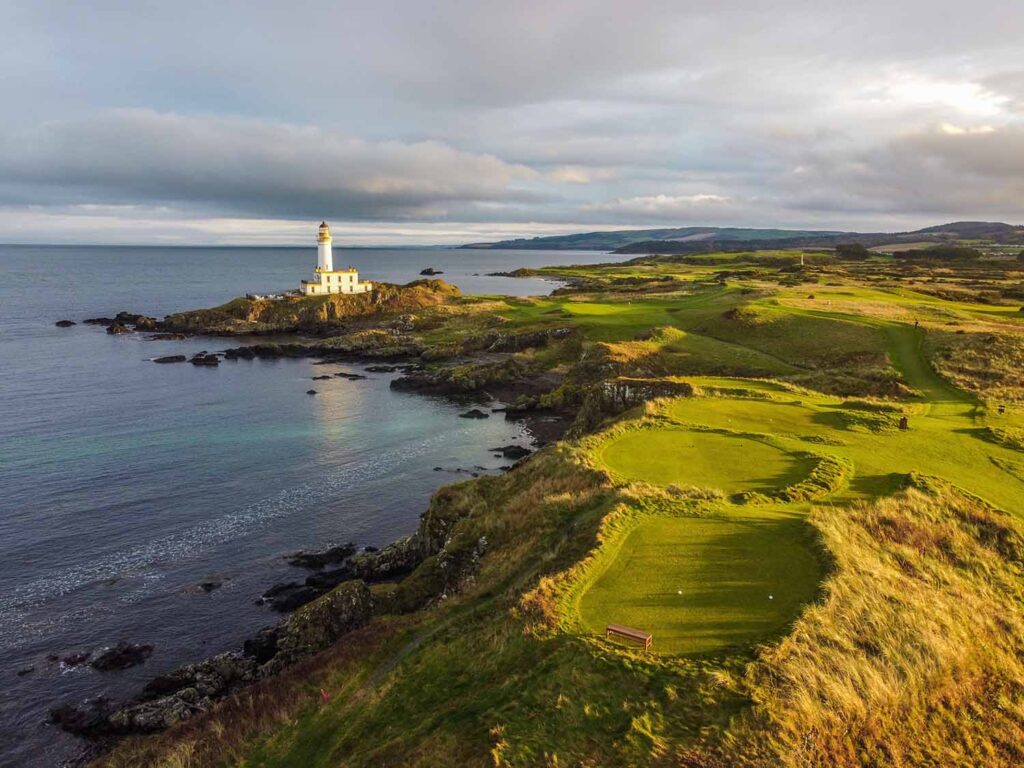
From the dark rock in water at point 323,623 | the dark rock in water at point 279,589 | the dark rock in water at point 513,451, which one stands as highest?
the dark rock in water at point 323,623

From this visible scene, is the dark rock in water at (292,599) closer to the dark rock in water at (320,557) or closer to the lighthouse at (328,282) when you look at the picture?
the dark rock in water at (320,557)

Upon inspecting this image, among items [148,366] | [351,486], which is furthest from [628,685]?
[148,366]

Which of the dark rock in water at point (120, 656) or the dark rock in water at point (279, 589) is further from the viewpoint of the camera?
the dark rock in water at point (279, 589)

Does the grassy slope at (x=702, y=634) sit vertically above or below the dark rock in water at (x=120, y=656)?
above

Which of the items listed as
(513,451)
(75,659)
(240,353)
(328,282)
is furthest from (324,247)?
(75,659)

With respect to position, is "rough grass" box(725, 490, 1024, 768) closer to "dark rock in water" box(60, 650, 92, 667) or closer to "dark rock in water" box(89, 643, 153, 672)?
"dark rock in water" box(89, 643, 153, 672)

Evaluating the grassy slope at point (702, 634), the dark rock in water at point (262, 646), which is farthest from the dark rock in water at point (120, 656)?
the grassy slope at point (702, 634)

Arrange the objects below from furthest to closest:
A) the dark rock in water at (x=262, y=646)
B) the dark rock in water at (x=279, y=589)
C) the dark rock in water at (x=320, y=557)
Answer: the dark rock in water at (x=320, y=557) → the dark rock in water at (x=279, y=589) → the dark rock in water at (x=262, y=646)
